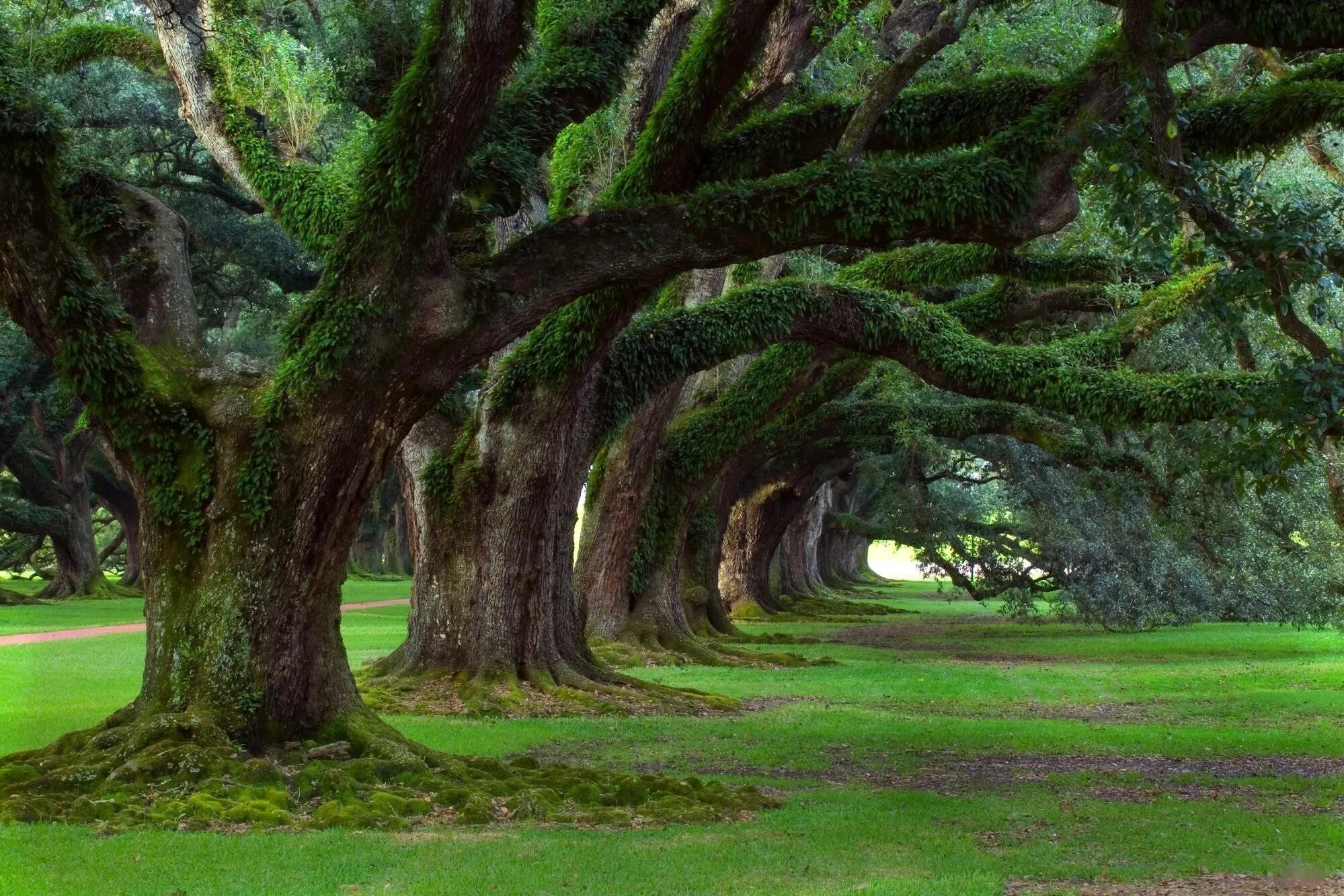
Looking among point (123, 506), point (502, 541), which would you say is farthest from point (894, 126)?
point (123, 506)

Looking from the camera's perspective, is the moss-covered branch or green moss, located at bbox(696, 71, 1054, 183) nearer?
green moss, located at bbox(696, 71, 1054, 183)

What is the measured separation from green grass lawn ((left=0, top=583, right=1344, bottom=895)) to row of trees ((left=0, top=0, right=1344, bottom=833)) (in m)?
2.07

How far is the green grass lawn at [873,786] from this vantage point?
6.88m

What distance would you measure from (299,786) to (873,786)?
402cm

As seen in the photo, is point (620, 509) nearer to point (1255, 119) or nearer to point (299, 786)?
point (1255, 119)

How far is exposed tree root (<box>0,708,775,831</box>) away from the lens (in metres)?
8.03

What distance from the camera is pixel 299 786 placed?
344 inches

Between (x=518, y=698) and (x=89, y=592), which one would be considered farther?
(x=89, y=592)

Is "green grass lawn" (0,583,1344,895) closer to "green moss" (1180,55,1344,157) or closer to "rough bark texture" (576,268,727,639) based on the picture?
"rough bark texture" (576,268,727,639)

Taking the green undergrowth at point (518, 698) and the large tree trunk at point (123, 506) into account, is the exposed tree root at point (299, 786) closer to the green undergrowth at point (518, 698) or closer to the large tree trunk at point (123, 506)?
the green undergrowth at point (518, 698)

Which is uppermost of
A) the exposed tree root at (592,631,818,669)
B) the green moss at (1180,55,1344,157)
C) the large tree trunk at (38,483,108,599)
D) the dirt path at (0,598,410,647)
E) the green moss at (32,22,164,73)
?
the green moss at (32,22,164,73)

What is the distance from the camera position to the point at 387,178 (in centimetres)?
930

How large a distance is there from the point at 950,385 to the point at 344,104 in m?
7.09

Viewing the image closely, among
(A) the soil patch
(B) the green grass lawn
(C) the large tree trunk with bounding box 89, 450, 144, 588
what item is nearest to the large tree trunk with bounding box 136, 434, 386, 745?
(B) the green grass lawn
